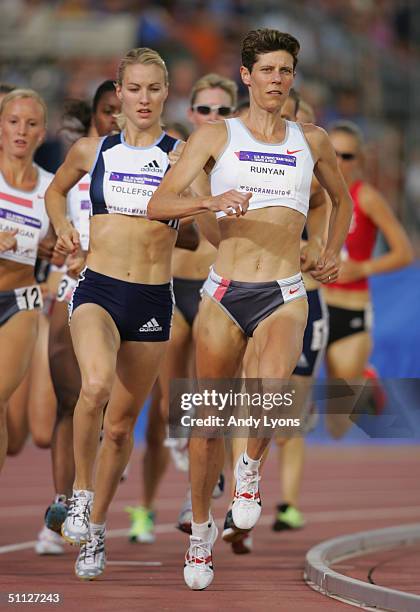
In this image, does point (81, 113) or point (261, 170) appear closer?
point (261, 170)

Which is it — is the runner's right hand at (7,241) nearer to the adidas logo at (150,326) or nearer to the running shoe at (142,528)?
the adidas logo at (150,326)

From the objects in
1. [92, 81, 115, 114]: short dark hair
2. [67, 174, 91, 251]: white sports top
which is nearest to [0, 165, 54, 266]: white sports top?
[67, 174, 91, 251]: white sports top

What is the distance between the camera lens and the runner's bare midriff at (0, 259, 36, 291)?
29.2 feet

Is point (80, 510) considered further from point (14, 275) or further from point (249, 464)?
point (14, 275)

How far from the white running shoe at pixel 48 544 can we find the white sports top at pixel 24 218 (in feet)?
6.01

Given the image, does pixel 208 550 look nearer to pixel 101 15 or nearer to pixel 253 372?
pixel 253 372

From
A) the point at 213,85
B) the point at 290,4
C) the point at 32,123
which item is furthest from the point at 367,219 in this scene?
the point at 290,4

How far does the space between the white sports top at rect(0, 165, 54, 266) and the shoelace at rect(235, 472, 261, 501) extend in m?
2.21

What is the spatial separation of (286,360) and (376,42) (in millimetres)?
15915

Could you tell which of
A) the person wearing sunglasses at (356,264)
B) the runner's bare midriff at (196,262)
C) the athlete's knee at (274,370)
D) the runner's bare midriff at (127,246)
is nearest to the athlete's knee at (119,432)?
the runner's bare midriff at (127,246)

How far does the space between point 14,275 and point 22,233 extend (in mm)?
266

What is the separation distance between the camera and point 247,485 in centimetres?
770

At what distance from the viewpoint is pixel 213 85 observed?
10.6 m

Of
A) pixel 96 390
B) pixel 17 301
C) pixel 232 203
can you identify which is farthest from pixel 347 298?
pixel 232 203
